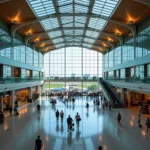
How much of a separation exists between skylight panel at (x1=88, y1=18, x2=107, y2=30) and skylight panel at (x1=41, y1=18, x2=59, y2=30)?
19.1ft

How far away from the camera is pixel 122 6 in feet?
72.4

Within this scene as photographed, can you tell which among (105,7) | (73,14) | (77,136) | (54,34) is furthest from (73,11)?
(77,136)

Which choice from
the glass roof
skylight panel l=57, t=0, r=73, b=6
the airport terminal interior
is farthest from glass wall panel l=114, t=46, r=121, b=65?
skylight panel l=57, t=0, r=73, b=6

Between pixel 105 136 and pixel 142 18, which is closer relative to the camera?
pixel 105 136

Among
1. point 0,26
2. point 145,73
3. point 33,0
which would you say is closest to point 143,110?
point 145,73

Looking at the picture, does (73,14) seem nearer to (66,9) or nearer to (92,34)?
(66,9)

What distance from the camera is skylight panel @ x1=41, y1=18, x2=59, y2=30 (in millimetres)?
30653

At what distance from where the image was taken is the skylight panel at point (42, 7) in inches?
903

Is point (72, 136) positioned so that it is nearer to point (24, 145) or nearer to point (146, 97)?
point (24, 145)

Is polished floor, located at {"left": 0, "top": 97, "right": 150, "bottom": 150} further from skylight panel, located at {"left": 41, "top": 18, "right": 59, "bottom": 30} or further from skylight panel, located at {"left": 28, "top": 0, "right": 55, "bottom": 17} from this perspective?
skylight panel, located at {"left": 41, "top": 18, "right": 59, "bottom": 30}

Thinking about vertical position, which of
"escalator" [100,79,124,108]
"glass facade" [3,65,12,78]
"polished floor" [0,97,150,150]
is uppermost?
"glass facade" [3,65,12,78]

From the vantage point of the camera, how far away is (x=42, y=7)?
81.5 feet

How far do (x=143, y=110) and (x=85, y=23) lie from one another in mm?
17739

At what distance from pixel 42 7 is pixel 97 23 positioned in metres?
10.7
